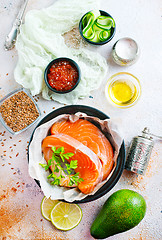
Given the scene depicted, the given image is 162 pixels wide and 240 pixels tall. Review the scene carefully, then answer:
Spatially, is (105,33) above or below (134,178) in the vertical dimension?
above

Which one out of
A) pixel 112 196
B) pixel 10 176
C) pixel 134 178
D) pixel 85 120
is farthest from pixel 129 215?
pixel 10 176

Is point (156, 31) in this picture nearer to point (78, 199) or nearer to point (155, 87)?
point (155, 87)

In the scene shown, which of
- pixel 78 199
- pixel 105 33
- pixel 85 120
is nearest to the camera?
pixel 78 199

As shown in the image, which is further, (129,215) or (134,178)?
(134,178)

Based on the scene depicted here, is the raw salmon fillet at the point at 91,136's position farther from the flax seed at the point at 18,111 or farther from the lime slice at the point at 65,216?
the lime slice at the point at 65,216

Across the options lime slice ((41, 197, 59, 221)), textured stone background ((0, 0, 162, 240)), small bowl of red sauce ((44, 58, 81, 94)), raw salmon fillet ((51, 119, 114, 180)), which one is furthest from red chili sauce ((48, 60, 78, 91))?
lime slice ((41, 197, 59, 221))

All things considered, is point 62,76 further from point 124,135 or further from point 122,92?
point 124,135

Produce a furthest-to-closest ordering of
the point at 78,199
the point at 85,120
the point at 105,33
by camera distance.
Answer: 1. the point at 105,33
2. the point at 85,120
3. the point at 78,199

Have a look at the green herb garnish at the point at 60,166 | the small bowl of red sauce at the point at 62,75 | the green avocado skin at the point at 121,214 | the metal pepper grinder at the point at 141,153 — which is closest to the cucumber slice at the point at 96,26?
the small bowl of red sauce at the point at 62,75
